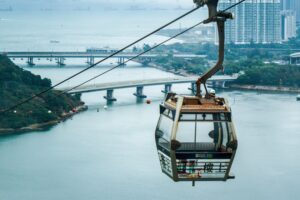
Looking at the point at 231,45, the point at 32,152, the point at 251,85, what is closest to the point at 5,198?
the point at 32,152

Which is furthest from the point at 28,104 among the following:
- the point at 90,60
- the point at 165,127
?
the point at 90,60

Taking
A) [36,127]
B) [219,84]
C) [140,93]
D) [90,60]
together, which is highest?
[90,60]

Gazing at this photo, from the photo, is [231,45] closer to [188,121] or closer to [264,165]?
[264,165]

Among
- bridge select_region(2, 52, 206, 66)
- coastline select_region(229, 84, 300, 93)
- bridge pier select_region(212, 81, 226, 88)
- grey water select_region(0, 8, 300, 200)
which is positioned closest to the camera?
grey water select_region(0, 8, 300, 200)

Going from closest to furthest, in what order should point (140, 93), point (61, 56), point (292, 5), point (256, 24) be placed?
point (140, 93)
point (61, 56)
point (256, 24)
point (292, 5)

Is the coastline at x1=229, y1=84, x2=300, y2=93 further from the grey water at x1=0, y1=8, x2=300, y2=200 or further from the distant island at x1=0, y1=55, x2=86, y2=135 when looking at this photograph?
the distant island at x1=0, y1=55, x2=86, y2=135

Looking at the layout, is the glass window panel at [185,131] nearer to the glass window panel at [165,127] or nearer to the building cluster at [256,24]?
the glass window panel at [165,127]

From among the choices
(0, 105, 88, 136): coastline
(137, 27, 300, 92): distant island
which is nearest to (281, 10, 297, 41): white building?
(137, 27, 300, 92): distant island

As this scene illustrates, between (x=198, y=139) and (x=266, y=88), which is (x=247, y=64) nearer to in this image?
(x=266, y=88)
